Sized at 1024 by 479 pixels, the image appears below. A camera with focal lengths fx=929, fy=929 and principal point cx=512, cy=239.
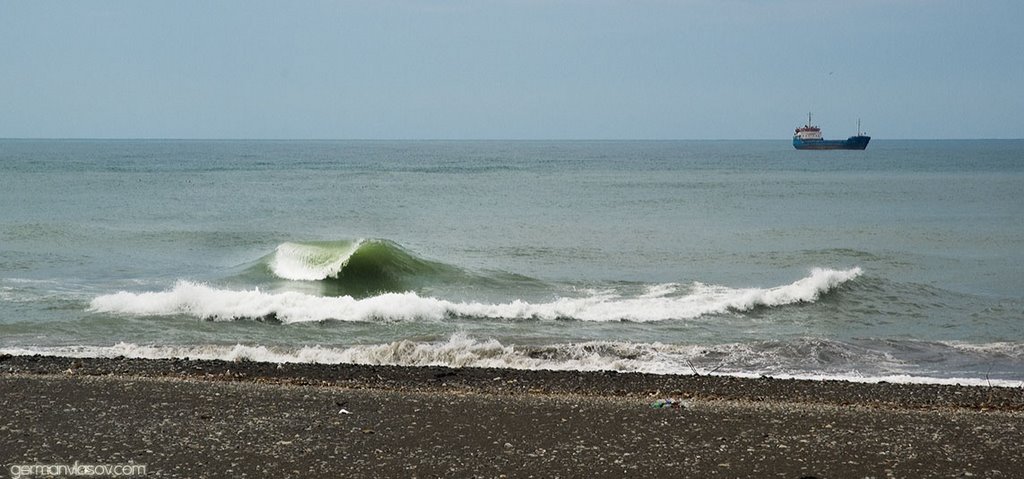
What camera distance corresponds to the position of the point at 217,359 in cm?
1261

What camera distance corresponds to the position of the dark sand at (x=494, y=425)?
7.75m

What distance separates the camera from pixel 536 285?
21.1 meters

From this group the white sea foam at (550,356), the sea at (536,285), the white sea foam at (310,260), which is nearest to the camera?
the white sea foam at (550,356)

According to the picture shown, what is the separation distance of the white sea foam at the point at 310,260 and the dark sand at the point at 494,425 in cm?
1175

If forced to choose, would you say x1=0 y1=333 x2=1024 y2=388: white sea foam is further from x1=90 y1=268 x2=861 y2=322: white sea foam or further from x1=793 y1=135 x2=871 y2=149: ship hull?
x1=793 y1=135 x2=871 y2=149: ship hull

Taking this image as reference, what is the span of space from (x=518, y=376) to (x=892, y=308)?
9.96 metres

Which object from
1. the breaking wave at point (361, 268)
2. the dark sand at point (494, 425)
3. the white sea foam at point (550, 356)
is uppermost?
the dark sand at point (494, 425)

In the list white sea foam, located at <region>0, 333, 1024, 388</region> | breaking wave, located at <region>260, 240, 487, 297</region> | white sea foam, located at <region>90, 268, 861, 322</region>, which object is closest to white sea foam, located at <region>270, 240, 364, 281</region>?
breaking wave, located at <region>260, 240, 487, 297</region>

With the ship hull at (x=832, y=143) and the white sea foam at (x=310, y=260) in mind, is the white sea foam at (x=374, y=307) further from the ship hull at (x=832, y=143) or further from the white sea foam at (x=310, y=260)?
the ship hull at (x=832, y=143)

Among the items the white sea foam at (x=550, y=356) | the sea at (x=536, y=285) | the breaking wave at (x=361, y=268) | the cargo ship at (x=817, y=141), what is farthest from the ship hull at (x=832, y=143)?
the white sea foam at (x=550, y=356)

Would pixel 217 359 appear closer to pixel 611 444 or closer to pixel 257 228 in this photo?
pixel 611 444

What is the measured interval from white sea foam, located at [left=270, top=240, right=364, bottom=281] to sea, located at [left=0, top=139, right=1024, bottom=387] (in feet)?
0.32

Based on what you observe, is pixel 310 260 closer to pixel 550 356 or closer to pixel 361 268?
pixel 361 268

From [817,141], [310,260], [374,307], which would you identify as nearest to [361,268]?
[310,260]
